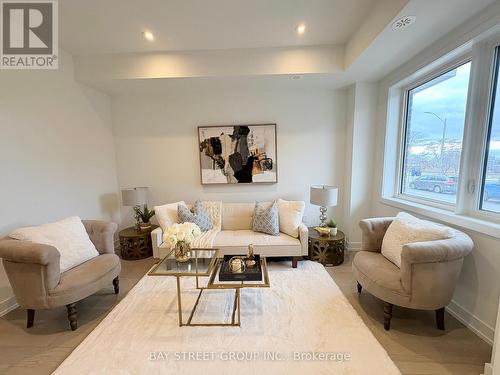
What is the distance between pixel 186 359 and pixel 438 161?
3141 mm

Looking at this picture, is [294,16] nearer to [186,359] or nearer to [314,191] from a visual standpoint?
[314,191]

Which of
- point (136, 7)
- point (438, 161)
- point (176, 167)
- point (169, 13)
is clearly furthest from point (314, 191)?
point (136, 7)

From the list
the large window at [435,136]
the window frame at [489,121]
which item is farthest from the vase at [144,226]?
the window frame at [489,121]

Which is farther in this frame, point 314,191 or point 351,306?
point 314,191

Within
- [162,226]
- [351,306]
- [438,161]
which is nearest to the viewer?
[351,306]

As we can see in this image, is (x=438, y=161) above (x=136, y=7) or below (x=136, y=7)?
below

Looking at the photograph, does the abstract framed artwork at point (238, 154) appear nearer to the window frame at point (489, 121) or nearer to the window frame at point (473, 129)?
the window frame at point (473, 129)

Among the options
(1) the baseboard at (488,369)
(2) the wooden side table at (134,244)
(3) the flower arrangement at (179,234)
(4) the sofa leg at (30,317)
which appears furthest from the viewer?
(2) the wooden side table at (134,244)

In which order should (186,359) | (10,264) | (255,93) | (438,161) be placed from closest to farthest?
(186,359) < (10,264) < (438,161) < (255,93)

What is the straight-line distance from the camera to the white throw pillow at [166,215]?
2959mm

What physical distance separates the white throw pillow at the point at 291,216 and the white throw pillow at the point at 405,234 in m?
1.04

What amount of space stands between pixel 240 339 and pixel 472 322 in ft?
6.46

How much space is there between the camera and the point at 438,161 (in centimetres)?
241

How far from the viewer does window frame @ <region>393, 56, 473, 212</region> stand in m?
2.08
